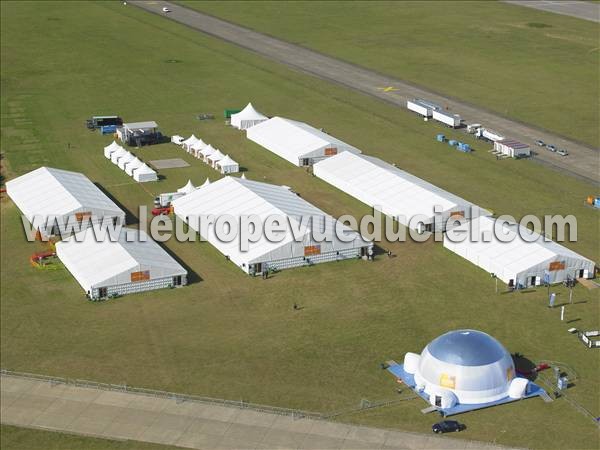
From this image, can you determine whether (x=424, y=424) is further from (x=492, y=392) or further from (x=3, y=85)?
(x=3, y=85)

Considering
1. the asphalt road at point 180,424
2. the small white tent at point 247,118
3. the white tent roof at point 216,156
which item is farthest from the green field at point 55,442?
the small white tent at point 247,118

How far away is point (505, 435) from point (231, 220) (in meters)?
42.0

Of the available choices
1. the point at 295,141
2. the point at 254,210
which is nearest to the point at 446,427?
the point at 254,210

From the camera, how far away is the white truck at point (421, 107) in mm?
143750

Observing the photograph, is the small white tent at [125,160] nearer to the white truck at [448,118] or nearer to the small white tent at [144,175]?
the small white tent at [144,175]

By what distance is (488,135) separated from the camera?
429 ft

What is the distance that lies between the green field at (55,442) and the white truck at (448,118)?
87.5 m

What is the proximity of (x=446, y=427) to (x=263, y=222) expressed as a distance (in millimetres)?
35772

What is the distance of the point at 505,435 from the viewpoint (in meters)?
63.4

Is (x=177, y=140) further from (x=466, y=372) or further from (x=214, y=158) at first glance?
(x=466, y=372)

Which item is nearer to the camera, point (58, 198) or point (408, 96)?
point (58, 198)

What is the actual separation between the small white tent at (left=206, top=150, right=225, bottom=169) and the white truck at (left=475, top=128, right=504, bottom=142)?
37905mm

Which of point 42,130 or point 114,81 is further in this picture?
point 114,81

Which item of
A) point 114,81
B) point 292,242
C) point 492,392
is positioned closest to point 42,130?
point 114,81
